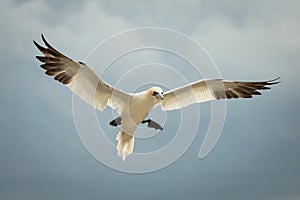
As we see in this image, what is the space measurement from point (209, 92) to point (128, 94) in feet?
12.1

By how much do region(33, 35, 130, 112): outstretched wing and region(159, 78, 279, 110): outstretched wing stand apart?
91.4 inches

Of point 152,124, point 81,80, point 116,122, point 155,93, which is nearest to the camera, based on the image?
point 81,80

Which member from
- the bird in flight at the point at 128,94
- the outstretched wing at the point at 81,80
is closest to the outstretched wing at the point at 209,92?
the bird in flight at the point at 128,94

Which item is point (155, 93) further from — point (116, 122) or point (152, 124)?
point (116, 122)

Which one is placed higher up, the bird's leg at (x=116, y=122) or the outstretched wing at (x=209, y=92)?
the outstretched wing at (x=209, y=92)

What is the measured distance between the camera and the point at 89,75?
68.6 ft

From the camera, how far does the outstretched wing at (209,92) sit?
23141 millimetres

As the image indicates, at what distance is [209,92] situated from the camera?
23.4m

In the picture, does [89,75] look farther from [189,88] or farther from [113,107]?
[189,88]

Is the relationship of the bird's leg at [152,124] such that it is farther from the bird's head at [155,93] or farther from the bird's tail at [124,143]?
the bird's head at [155,93]

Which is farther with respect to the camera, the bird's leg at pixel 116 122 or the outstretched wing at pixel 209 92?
the outstretched wing at pixel 209 92

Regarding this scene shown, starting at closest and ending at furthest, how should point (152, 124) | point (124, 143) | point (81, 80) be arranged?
point (81, 80) → point (152, 124) → point (124, 143)

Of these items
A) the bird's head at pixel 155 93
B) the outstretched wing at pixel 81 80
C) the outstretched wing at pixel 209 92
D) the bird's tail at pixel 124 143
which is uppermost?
the outstretched wing at pixel 209 92

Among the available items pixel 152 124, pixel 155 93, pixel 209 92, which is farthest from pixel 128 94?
pixel 209 92
